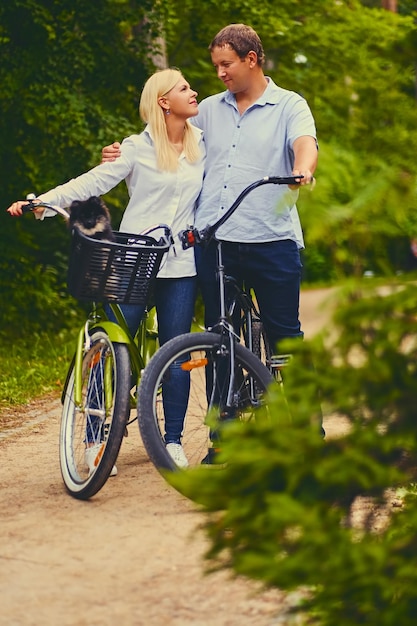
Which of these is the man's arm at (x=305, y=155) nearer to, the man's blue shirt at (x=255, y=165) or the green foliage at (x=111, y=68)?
the man's blue shirt at (x=255, y=165)

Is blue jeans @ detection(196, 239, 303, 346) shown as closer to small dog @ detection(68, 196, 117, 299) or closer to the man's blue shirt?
the man's blue shirt

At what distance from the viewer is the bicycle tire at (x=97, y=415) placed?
18.0 ft

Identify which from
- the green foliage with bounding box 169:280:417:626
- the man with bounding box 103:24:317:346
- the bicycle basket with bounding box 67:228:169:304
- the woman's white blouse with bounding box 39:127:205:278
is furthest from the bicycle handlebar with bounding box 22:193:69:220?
the green foliage with bounding box 169:280:417:626

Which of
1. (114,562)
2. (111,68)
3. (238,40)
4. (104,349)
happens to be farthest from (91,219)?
(111,68)

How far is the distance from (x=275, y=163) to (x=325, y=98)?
1325 cm

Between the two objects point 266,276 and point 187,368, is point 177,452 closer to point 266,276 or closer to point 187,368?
point 187,368

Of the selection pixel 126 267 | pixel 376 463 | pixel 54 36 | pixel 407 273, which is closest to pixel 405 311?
pixel 407 273

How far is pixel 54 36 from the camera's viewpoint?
46.1ft

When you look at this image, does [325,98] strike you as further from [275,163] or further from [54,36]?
[275,163]

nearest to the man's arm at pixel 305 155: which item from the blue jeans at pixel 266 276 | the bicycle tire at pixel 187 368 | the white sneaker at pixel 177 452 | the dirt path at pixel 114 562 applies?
the blue jeans at pixel 266 276

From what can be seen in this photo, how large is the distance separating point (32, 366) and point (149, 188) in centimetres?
615

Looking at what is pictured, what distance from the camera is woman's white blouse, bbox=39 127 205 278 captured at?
19.9 feet

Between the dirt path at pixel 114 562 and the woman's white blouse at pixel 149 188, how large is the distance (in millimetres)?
1092

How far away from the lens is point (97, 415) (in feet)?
19.1
